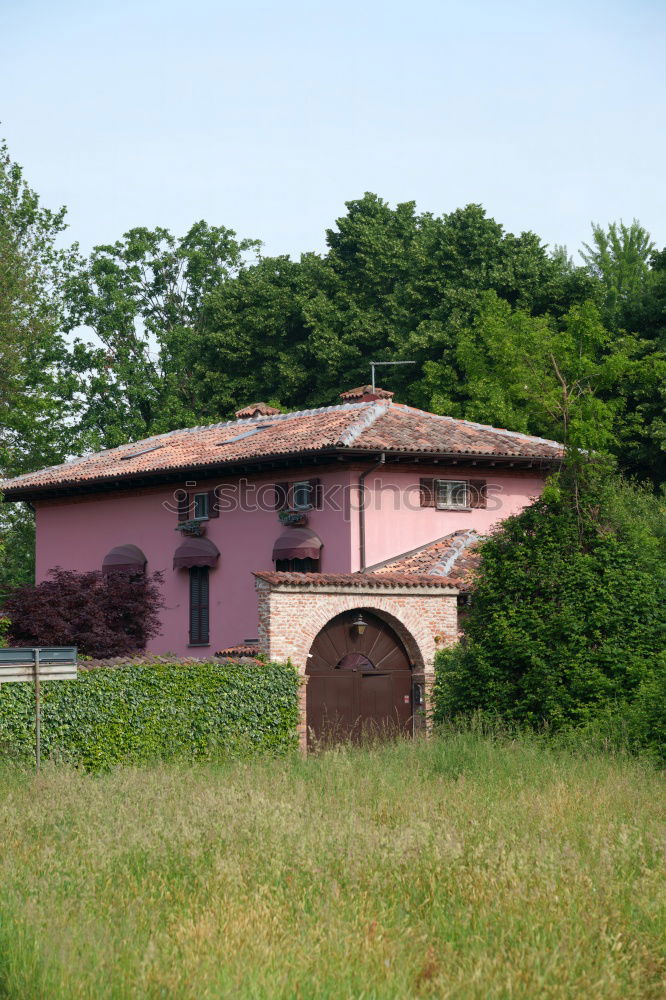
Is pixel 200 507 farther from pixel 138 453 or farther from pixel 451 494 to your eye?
pixel 451 494

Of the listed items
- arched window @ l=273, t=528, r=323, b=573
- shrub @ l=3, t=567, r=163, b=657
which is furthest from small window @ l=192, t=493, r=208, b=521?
shrub @ l=3, t=567, r=163, b=657

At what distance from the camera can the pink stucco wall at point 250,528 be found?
29875mm

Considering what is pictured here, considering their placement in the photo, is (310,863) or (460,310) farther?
(460,310)

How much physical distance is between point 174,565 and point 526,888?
80.8 ft

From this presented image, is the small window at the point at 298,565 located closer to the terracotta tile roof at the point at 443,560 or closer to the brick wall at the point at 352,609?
the terracotta tile roof at the point at 443,560

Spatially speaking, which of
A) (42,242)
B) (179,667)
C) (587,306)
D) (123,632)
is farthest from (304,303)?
(179,667)

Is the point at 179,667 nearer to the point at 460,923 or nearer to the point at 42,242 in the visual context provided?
the point at 460,923

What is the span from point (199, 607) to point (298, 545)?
12.7 feet

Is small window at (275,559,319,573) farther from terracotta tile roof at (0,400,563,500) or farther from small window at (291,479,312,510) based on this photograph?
terracotta tile roof at (0,400,563,500)

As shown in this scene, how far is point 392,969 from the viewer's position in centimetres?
724

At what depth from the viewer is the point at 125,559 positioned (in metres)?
33.7

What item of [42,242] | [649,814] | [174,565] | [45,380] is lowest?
[649,814]

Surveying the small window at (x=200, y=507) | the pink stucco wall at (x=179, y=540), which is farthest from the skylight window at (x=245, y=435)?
the pink stucco wall at (x=179, y=540)

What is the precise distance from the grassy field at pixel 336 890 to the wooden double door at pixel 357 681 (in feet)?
28.4
